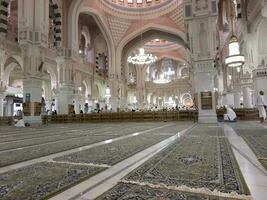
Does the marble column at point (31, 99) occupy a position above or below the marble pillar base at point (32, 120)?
above

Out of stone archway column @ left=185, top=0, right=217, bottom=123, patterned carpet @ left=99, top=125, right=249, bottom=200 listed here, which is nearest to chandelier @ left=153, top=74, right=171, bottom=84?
stone archway column @ left=185, top=0, right=217, bottom=123

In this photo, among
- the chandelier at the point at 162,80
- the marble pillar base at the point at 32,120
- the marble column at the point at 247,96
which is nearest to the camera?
the marble pillar base at the point at 32,120

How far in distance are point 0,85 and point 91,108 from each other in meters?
7.68

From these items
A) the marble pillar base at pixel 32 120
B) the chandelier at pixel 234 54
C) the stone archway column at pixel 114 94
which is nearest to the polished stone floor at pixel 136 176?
the marble pillar base at pixel 32 120

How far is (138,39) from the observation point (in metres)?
18.6

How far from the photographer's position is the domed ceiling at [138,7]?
631 inches

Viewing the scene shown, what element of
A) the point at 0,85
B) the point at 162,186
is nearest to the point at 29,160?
the point at 162,186

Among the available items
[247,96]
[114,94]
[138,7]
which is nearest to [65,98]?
[114,94]

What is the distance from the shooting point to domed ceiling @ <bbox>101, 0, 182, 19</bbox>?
52.6 ft

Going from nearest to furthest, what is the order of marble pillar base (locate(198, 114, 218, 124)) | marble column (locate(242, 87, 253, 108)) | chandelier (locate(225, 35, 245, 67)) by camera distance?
marble pillar base (locate(198, 114, 218, 124)) → chandelier (locate(225, 35, 245, 67)) → marble column (locate(242, 87, 253, 108))

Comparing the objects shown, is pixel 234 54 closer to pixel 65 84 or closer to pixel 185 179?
pixel 65 84

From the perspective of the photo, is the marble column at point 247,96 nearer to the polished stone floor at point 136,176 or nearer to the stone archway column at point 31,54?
the stone archway column at point 31,54

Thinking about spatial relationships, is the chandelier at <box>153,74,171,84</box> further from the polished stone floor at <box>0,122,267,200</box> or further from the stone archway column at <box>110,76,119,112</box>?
the polished stone floor at <box>0,122,267,200</box>

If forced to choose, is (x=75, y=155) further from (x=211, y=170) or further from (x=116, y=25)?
(x=116, y=25)
